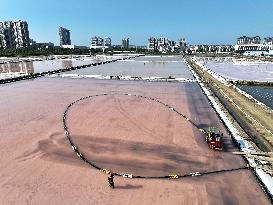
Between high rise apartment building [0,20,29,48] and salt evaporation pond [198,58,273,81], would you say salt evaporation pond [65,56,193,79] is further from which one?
high rise apartment building [0,20,29,48]

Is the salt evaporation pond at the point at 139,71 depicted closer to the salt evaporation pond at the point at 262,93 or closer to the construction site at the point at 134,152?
the salt evaporation pond at the point at 262,93

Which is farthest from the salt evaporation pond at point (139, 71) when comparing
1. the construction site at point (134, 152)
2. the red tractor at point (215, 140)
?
the red tractor at point (215, 140)

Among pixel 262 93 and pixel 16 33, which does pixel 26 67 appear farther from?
pixel 16 33

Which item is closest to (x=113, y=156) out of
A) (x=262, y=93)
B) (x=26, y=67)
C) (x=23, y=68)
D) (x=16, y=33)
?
(x=262, y=93)

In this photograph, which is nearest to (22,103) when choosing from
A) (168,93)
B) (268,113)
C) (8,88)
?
(8,88)

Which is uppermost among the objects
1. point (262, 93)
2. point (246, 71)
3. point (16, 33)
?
point (16, 33)

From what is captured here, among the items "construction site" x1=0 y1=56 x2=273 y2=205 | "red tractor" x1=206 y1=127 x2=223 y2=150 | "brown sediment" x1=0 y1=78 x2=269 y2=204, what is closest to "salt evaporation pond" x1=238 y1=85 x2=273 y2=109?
"construction site" x1=0 y1=56 x2=273 y2=205
